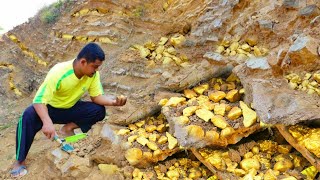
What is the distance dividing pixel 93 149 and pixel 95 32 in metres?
2.72

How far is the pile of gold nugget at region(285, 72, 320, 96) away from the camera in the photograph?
2.83m

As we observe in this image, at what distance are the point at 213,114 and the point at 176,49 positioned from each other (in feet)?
6.47

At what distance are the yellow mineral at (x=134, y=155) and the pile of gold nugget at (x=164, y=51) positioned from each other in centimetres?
168

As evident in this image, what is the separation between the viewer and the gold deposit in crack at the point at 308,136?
8.21 feet

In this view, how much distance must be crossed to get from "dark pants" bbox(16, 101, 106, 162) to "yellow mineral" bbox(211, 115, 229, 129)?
4.49 feet

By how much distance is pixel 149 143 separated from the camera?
3.17 metres

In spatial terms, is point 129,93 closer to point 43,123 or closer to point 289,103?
point 43,123

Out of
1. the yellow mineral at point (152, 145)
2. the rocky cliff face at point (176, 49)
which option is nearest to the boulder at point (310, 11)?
the rocky cliff face at point (176, 49)

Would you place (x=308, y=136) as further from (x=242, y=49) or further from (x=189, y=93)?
(x=242, y=49)

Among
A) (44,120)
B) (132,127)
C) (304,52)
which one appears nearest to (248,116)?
(304,52)

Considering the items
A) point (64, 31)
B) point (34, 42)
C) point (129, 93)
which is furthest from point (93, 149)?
point (34, 42)

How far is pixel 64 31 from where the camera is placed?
6230 mm

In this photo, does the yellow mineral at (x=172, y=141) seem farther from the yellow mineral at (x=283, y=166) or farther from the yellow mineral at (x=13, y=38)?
the yellow mineral at (x=13, y=38)

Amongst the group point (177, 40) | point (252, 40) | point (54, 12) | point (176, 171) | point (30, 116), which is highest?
point (54, 12)
